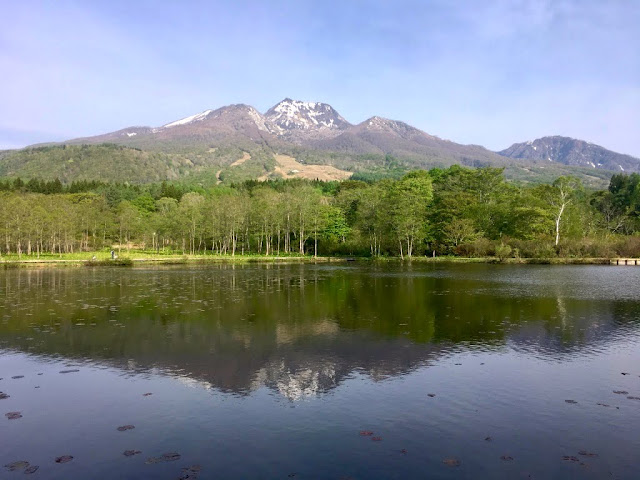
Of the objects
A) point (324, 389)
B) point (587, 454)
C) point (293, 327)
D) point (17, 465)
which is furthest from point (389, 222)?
point (17, 465)

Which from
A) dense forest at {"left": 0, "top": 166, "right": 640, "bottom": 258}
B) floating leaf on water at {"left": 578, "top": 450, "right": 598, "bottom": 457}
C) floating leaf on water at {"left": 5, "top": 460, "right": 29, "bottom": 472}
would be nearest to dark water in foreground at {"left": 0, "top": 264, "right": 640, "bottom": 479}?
floating leaf on water at {"left": 578, "top": 450, "right": 598, "bottom": 457}

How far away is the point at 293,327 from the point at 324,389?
10455 mm

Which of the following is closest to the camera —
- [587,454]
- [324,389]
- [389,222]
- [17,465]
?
[17,465]

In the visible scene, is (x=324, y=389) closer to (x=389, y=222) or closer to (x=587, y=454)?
(x=587, y=454)

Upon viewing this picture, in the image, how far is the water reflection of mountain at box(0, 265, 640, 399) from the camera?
18.8 metres

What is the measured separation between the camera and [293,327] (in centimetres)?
2620

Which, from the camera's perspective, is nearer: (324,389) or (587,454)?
(587,454)

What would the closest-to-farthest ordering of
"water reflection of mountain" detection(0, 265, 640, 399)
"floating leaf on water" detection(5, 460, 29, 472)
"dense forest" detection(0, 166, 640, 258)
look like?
"floating leaf on water" detection(5, 460, 29, 472)
"water reflection of mountain" detection(0, 265, 640, 399)
"dense forest" detection(0, 166, 640, 258)

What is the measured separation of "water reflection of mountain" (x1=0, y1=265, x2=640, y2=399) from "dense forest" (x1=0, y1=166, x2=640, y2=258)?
5192 centimetres

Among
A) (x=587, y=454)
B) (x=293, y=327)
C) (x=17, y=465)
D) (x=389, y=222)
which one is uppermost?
(x=389, y=222)

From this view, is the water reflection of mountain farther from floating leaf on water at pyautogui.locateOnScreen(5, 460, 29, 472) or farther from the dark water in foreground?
floating leaf on water at pyautogui.locateOnScreen(5, 460, 29, 472)

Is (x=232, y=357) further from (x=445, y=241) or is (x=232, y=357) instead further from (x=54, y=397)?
(x=445, y=241)

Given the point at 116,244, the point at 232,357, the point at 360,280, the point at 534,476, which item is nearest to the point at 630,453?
the point at 534,476

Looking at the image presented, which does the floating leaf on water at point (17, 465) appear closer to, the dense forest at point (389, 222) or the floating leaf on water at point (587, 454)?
the floating leaf on water at point (587, 454)
